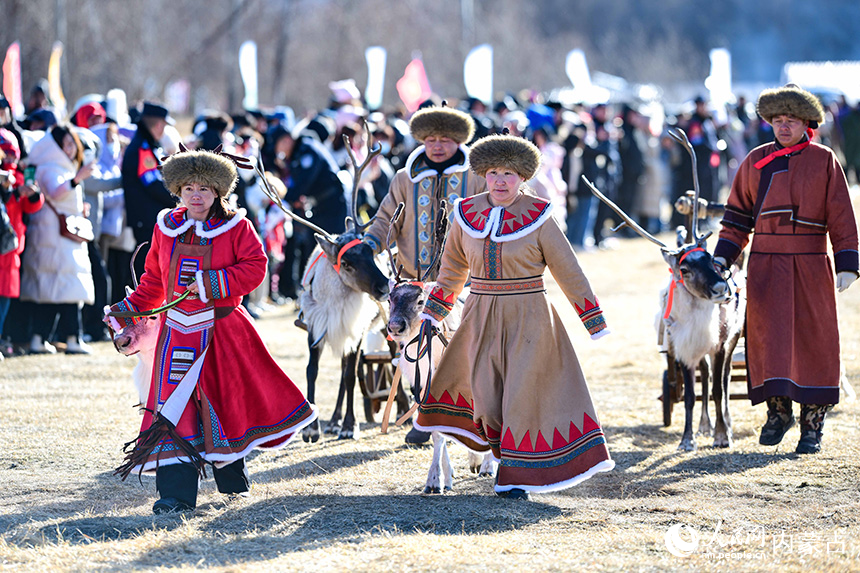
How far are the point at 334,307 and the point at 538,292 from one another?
217 centimetres

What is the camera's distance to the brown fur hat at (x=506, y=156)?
569cm

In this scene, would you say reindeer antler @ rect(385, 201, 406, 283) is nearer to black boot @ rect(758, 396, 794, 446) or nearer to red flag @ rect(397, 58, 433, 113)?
black boot @ rect(758, 396, 794, 446)

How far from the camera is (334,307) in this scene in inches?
299

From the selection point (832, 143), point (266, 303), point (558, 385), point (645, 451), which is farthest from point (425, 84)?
point (558, 385)

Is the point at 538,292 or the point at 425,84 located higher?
the point at 425,84

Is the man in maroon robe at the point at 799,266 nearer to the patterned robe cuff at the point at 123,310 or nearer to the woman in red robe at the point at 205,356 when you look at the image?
the woman in red robe at the point at 205,356

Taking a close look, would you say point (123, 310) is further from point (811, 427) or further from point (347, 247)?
point (811, 427)

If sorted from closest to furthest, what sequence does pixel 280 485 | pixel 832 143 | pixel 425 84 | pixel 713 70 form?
pixel 280 485 < pixel 425 84 < pixel 832 143 < pixel 713 70

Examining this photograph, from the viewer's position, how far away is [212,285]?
555 cm

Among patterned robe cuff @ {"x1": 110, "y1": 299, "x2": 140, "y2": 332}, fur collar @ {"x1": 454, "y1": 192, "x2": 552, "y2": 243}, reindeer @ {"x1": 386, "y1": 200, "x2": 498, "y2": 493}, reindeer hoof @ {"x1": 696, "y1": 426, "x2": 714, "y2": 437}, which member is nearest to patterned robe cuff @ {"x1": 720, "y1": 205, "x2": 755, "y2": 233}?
reindeer hoof @ {"x1": 696, "y1": 426, "x2": 714, "y2": 437}

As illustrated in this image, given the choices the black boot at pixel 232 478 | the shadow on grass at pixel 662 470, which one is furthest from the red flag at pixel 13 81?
the shadow on grass at pixel 662 470

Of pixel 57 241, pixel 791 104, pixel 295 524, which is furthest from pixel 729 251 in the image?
pixel 57 241

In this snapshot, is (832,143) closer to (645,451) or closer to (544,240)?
(645,451)

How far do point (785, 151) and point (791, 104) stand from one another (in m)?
0.31
